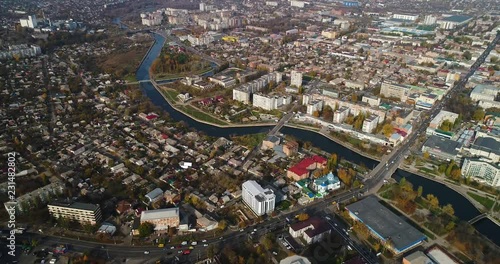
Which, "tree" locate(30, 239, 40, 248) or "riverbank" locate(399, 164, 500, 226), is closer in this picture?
"tree" locate(30, 239, 40, 248)

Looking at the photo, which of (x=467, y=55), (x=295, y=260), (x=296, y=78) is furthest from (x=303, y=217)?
(x=467, y=55)

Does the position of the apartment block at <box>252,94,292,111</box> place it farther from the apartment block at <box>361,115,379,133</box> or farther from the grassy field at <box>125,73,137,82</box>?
the grassy field at <box>125,73,137,82</box>

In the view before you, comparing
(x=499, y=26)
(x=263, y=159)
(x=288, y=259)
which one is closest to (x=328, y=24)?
(x=499, y=26)

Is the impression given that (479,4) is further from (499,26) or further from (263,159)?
(263,159)

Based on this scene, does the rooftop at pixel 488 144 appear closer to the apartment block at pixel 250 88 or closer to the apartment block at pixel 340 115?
the apartment block at pixel 340 115

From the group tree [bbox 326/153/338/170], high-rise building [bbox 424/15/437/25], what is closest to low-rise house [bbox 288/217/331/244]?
tree [bbox 326/153/338/170]

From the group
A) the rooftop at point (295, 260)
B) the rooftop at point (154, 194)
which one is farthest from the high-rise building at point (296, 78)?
the rooftop at point (295, 260)
